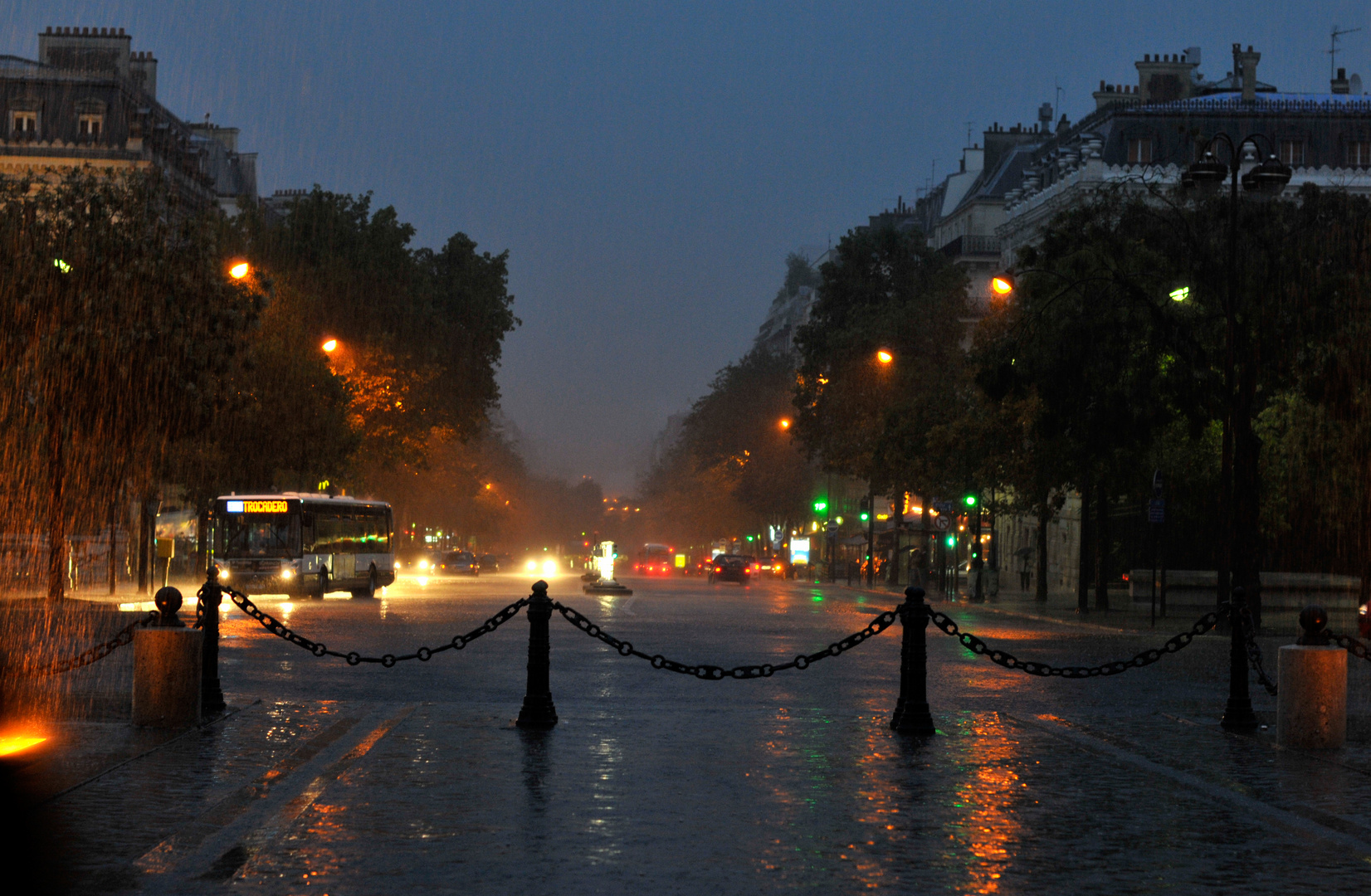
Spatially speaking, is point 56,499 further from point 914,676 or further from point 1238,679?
point 1238,679

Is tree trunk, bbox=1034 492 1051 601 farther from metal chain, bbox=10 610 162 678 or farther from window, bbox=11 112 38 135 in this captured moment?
window, bbox=11 112 38 135

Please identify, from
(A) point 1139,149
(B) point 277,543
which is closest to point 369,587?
(B) point 277,543

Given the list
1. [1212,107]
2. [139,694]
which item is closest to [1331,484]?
[139,694]

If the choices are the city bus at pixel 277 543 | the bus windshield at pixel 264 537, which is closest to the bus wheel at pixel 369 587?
the city bus at pixel 277 543

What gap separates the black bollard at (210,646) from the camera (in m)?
15.1

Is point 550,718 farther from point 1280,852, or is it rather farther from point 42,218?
point 42,218

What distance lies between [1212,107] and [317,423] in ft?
132

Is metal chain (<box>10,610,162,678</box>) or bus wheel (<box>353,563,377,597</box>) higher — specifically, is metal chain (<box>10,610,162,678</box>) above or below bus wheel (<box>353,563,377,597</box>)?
above

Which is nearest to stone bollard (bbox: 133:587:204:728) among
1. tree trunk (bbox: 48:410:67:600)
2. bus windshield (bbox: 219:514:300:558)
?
tree trunk (bbox: 48:410:67:600)

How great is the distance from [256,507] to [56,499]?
1258 cm

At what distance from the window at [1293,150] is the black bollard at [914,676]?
66.2 meters

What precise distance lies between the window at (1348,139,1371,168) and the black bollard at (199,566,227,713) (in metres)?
68.3

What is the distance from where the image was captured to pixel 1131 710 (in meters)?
17.0

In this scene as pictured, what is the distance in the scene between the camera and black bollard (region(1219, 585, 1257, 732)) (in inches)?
585
